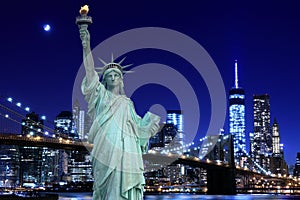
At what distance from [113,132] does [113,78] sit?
0.75m

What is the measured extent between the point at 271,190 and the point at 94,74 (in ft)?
457

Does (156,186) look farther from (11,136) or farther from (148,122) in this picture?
(148,122)

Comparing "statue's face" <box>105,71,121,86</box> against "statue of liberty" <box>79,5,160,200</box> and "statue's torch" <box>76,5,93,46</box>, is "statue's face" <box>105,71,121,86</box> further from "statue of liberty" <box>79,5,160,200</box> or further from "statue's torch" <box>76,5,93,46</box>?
"statue's torch" <box>76,5,93,46</box>

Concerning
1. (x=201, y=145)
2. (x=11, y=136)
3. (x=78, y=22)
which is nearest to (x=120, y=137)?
(x=78, y=22)

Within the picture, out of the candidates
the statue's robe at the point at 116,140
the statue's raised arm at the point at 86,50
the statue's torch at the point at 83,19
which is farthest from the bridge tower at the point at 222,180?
the statue's torch at the point at 83,19

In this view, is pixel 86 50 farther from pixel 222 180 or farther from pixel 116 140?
pixel 222 180

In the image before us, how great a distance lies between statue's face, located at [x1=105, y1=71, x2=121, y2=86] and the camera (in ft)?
22.4

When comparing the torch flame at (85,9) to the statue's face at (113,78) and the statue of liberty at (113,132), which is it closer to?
the statue of liberty at (113,132)

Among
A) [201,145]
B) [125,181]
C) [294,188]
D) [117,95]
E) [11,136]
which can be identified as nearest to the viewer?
[125,181]

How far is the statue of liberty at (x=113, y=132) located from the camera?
21.0 feet

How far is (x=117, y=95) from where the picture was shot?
692cm

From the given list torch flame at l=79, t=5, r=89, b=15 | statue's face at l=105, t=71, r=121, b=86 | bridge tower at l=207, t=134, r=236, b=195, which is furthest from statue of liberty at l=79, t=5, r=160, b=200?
bridge tower at l=207, t=134, r=236, b=195

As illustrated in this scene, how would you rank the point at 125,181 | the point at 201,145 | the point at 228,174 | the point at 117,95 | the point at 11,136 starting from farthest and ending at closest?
1. the point at 201,145
2. the point at 228,174
3. the point at 11,136
4. the point at 117,95
5. the point at 125,181

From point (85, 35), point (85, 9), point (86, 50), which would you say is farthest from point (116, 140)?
point (85, 9)
